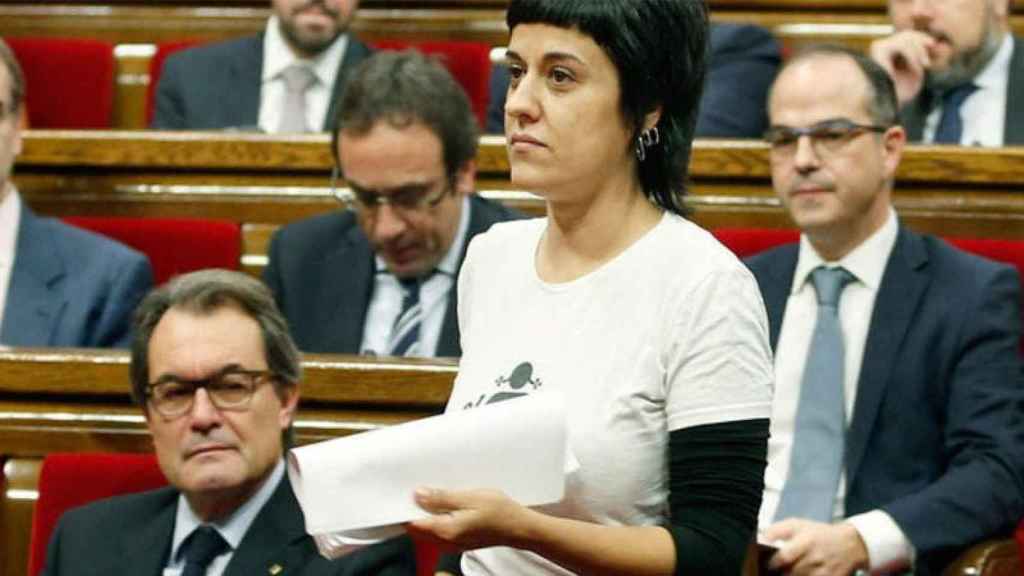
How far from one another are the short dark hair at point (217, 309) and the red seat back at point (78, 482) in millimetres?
40

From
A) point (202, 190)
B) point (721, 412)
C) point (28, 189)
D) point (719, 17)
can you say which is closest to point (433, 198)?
point (202, 190)

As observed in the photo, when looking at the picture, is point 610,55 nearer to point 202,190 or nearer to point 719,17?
point 202,190

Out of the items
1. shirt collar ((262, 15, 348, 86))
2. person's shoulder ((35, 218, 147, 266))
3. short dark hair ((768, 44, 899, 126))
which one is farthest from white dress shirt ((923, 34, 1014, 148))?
person's shoulder ((35, 218, 147, 266))

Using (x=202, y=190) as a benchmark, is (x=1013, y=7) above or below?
above

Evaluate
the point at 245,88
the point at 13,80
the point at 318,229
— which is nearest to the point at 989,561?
the point at 318,229

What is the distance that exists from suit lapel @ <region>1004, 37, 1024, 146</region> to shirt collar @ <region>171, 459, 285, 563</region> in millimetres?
802

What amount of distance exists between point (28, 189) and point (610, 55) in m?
0.98

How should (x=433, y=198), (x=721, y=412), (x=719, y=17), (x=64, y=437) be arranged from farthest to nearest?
(x=719, y=17) < (x=433, y=198) < (x=64, y=437) < (x=721, y=412)

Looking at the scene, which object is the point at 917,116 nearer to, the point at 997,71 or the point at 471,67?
the point at 997,71

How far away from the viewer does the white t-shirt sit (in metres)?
0.58

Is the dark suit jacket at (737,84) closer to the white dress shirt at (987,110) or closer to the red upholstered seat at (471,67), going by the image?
the red upholstered seat at (471,67)

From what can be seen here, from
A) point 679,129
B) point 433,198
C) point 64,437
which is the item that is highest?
point 679,129

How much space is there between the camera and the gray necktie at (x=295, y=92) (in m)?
1.64

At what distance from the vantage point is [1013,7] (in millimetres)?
1774
